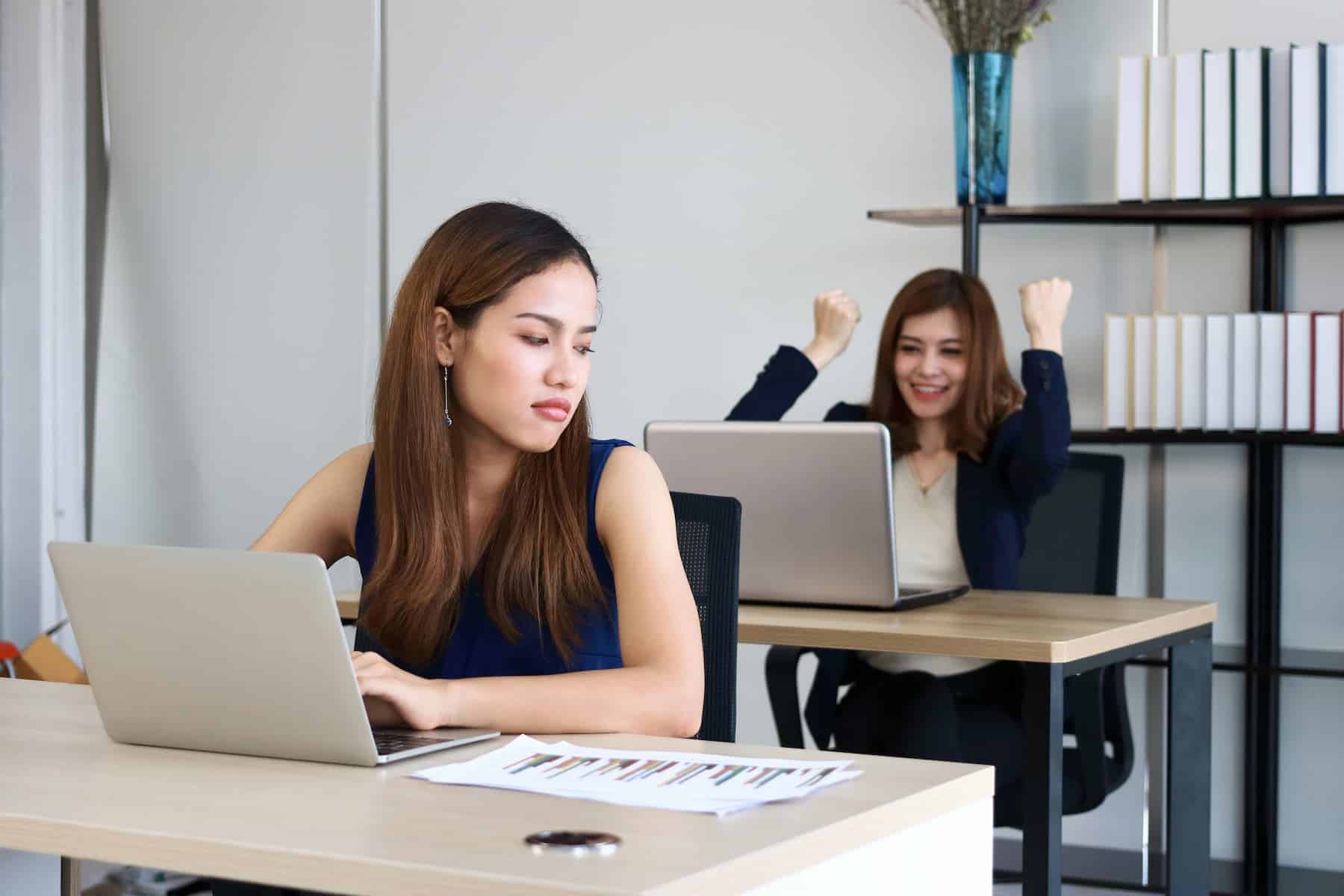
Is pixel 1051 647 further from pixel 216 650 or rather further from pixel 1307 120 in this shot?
pixel 1307 120

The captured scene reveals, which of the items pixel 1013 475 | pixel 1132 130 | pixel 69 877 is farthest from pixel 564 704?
pixel 1132 130

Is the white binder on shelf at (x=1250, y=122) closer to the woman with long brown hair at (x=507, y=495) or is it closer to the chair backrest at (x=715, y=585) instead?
the chair backrest at (x=715, y=585)

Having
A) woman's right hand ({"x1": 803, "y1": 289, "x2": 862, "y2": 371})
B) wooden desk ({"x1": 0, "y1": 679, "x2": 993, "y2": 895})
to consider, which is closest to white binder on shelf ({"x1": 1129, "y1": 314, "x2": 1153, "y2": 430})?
woman's right hand ({"x1": 803, "y1": 289, "x2": 862, "y2": 371})

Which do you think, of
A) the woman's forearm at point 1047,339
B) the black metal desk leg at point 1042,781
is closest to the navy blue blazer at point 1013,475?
the woman's forearm at point 1047,339

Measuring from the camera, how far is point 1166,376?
3438 millimetres

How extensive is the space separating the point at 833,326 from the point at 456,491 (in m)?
1.82

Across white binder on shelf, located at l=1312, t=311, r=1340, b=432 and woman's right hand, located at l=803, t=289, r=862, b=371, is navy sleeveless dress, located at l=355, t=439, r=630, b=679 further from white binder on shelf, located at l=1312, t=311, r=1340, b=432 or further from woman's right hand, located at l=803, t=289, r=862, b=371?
white binder on shelf, located at l=1312, t=311, r=1340, b=432

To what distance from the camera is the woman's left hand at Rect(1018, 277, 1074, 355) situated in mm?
3184

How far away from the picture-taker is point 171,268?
483cm

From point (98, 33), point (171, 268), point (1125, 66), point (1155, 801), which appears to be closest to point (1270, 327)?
point (1125, 66)

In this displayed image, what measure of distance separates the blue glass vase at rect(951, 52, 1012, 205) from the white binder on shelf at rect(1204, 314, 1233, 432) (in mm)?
528

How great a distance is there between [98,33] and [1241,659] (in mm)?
3637

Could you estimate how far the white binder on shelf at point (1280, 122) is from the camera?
331 centimetres

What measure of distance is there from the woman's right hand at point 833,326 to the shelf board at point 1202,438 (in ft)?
1.79
